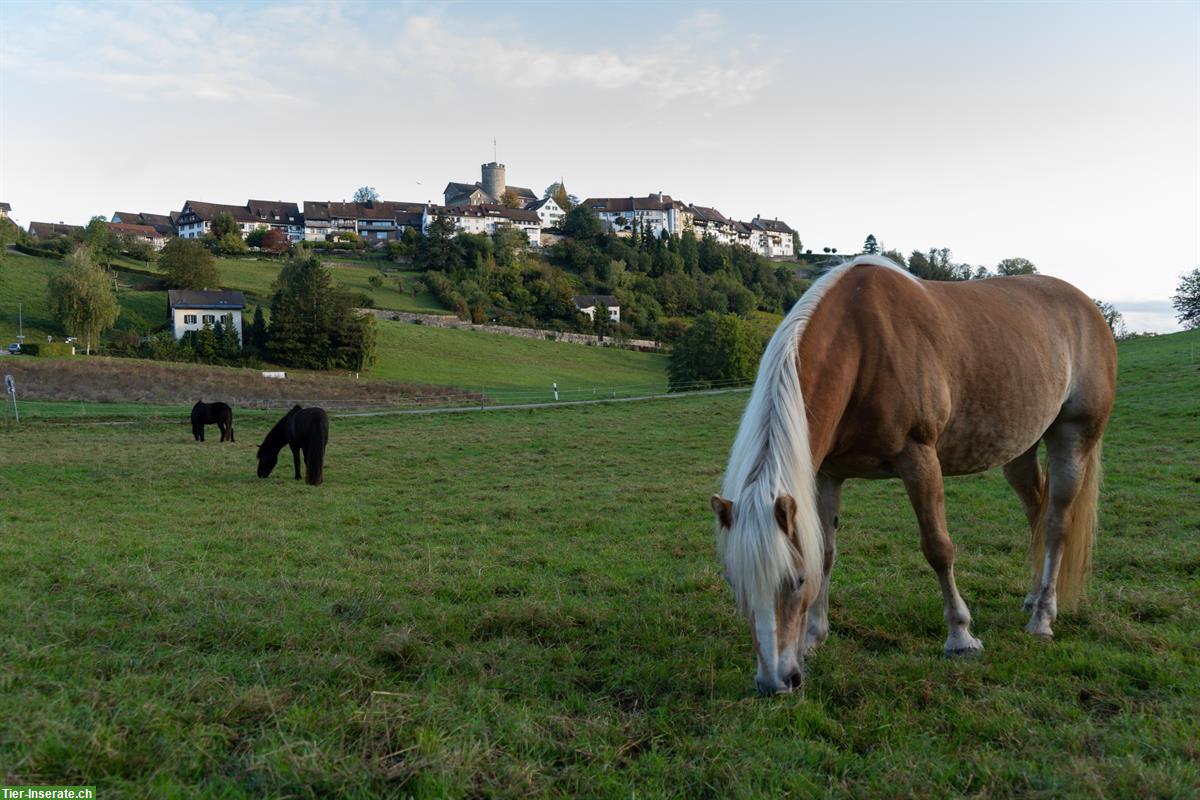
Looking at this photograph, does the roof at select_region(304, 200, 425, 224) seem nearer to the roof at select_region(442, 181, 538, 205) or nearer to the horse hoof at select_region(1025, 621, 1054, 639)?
the roof at select_region(442, 181, 538, 205)

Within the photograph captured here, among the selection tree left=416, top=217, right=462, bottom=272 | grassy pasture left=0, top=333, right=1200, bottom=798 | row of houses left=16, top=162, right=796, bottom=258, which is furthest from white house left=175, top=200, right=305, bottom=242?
grassy pasture left=0, top=333, right=1200, bottom=798

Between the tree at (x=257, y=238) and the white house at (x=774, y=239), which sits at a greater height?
the white house at (x=774, y=239)

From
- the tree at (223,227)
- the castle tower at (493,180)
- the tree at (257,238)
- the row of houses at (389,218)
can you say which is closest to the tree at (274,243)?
the tree at (257,238)

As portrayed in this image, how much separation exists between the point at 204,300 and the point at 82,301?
30.5 ft

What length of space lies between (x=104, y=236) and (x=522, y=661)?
3912 inches

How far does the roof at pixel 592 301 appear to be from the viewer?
290ft

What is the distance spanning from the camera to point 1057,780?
10.1 feet

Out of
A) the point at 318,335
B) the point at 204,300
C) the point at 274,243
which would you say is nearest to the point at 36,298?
the point at 204,300

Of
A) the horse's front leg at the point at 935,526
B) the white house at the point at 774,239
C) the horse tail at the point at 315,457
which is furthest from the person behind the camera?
the white house at the point at 774,239

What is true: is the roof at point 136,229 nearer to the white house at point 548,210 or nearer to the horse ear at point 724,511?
the white house at point 548,210

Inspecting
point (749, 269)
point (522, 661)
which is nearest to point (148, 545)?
point (522, 661)

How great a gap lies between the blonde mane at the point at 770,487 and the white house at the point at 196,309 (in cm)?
6473

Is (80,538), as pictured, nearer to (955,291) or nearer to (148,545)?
(148,545)

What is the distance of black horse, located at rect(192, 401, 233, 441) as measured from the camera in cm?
2267
